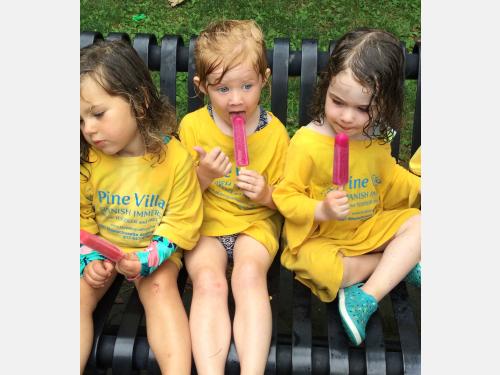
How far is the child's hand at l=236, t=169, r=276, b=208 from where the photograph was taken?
2697 millimetres

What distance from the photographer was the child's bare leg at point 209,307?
2436mm

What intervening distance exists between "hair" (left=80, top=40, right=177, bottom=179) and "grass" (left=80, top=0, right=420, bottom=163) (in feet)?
7.92

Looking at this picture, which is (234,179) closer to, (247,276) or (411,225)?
(247,276)

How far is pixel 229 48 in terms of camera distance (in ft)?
8.55

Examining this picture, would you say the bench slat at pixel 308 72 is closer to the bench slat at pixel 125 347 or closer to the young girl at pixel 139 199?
the young girl at pixel 139 199

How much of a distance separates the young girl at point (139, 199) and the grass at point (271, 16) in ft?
8.12

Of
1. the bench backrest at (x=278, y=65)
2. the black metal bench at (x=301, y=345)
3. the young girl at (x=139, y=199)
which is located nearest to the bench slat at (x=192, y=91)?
the bench backrest at (x=278, y=65)

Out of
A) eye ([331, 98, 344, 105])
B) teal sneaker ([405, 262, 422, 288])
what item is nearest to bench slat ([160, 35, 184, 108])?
eye ([331, 98, 344, 105])

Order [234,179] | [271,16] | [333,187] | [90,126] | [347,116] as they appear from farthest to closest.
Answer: [271,16]
[234,179]
[333,187]
[347,116]
[90,126]

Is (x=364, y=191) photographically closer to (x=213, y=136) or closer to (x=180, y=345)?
(x=213, y=136)

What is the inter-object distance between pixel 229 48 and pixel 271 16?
2.62 m

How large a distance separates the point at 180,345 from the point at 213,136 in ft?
2.73

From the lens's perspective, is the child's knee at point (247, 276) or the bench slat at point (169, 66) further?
the bench slat at point (169, 66)

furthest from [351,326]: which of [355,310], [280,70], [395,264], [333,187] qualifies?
[280,70]
